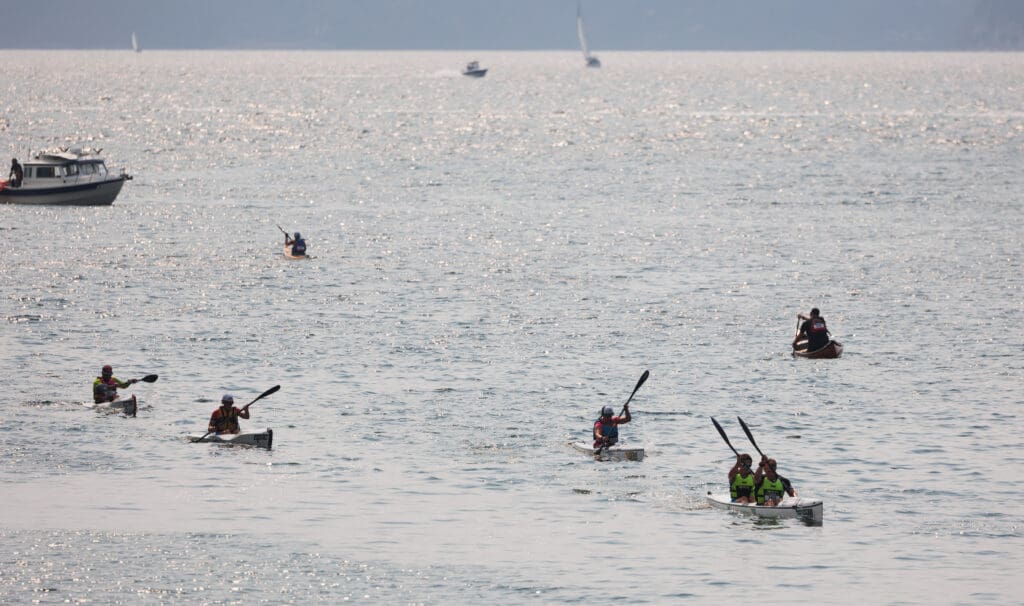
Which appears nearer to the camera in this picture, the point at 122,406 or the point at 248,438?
the point at 248,438

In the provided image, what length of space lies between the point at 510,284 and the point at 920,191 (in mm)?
58873

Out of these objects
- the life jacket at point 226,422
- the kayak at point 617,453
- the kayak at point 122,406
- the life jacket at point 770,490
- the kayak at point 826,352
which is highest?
the kayak at point 826,352

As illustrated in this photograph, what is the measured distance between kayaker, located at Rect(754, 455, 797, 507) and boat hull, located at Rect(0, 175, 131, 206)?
7614 centimetres

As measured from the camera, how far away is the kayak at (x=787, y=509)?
40062mm

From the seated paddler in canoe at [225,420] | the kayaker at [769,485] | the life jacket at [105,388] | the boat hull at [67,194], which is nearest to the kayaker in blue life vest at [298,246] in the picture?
the boat hull at [67,194]

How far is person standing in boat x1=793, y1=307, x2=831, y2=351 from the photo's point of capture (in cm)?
6034

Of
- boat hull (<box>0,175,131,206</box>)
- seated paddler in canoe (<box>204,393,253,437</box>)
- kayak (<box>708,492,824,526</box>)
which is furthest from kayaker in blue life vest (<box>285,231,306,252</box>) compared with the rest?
kayak (<box>708,492,824,526</box>)

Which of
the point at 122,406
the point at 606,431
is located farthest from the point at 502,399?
the point at 122,406

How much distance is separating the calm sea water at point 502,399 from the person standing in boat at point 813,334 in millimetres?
701

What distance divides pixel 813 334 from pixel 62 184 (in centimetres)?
6280

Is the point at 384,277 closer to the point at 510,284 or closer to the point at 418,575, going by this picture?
the point at 510,284

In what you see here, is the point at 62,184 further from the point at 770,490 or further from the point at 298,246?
the point at 770,490

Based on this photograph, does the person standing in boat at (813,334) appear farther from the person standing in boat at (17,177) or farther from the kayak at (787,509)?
the person standing in boat at (17,177)

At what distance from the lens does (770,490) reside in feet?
134
